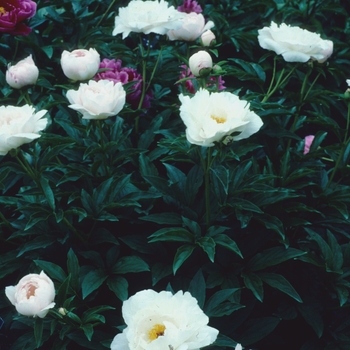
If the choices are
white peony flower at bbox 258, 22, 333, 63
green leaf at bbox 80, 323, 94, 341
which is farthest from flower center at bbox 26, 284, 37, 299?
white peony flower at bbox 258, 22, 333, 63

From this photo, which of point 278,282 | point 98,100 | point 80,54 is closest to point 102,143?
point 98,100

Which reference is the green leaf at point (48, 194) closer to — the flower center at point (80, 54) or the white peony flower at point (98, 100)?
the white peony flower at point (98, 100)

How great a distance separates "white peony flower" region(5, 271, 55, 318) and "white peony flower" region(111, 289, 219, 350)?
0.54 ft

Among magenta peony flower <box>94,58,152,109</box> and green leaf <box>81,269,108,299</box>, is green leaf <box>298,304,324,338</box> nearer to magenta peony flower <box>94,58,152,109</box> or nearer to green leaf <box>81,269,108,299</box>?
green leaf <box>81,269,108,299</box>

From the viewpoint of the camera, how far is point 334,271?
130 centimetres

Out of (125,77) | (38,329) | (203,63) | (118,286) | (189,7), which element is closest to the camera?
(38,329)

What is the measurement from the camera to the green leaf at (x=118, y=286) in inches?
48.3

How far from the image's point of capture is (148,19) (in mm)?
1532

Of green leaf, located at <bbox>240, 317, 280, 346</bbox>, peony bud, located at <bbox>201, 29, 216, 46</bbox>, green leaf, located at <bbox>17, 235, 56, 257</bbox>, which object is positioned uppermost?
peony bud, located at <bbox>201, 29, 216, 46</bbox>

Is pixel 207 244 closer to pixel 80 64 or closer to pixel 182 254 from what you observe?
pixel 182 254

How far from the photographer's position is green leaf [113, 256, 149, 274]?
127 cm

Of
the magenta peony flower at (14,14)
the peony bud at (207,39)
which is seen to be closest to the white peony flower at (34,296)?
the peony bud at (207,39)

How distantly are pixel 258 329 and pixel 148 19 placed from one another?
918 mm

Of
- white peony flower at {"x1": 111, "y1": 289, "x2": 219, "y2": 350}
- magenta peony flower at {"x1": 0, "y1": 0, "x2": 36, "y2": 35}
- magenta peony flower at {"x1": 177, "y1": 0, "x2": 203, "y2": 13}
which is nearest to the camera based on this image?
white peony flower at {"x1": 111, "y1": 289, "x2": 219, "y2": 350}
